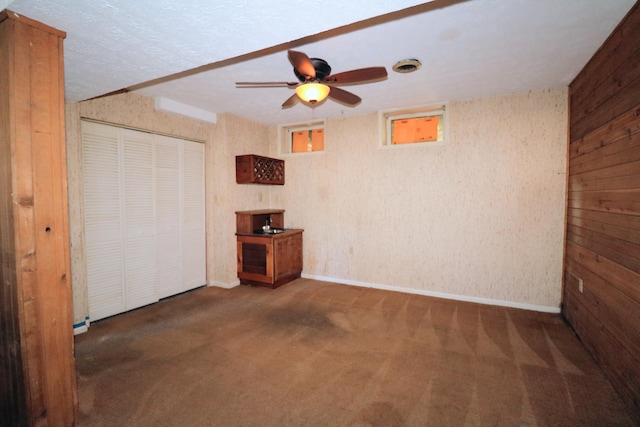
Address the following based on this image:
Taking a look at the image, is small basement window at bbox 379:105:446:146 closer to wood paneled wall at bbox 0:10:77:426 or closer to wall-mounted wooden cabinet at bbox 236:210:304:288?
wall-mounted wooden cabinet at bbox 236:210:304:288

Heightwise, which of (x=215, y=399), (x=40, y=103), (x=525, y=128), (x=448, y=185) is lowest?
(x=215, y=399)

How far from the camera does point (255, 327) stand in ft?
10.6

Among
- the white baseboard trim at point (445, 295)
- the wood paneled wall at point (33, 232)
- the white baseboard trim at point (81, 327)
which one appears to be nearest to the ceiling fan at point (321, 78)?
the wood paneled wall at point (33, 232)

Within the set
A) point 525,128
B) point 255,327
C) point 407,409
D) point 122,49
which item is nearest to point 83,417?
point 255,327

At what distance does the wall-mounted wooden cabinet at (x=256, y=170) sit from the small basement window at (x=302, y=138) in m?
0.47

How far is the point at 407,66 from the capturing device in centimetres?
297

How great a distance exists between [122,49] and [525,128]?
4300 millimetres

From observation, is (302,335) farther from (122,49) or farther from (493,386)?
(122,49)

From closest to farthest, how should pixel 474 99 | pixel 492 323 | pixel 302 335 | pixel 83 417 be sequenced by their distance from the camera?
pixel 83 417
pixel 302 335
pixel 492 323
pixel 474 99

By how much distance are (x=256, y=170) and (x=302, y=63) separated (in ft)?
8.97

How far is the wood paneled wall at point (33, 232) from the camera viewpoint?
1.52 metres

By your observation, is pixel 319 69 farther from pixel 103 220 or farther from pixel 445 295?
pixel 445 295

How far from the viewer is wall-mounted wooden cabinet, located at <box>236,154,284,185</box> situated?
15.3ft

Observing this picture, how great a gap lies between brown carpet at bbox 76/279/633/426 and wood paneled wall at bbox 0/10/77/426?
47 cm
